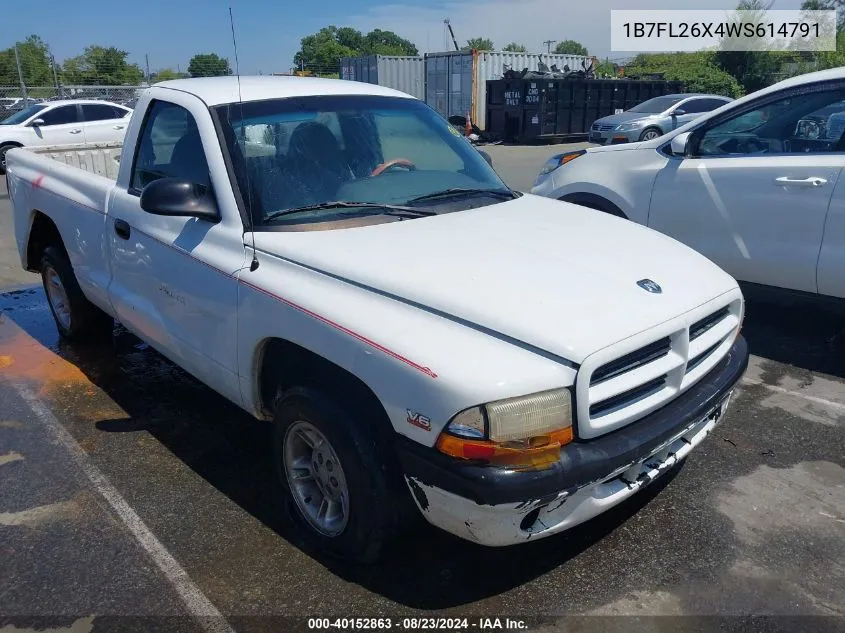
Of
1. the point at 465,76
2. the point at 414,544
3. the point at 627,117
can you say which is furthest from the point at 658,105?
the point at 414,544

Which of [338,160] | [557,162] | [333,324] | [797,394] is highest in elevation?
[338,160]

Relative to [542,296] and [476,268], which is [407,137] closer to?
[476,268]

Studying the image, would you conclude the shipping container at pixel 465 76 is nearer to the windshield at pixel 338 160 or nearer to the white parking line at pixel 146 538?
the windshield at pixel 338 160

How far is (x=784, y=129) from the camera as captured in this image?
5.26m

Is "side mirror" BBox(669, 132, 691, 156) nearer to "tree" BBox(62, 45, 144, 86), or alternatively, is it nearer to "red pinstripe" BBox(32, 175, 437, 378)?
"red pinstripe" BBox(32, 175, 437, 378)

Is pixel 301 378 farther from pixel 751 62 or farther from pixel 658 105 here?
pixel 751 62

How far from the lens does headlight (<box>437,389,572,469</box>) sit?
2.28 meters

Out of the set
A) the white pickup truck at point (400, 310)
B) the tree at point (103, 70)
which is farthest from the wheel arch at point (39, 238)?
the tree at point (103, 70)

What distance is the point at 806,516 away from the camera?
10.8 feet

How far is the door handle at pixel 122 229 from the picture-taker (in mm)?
3957

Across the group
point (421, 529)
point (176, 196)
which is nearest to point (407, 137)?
point (176, 196)

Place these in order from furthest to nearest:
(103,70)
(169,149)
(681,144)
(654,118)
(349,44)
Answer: (349,44)
(103,70)
(654,118)
(681,144)
(169,149)

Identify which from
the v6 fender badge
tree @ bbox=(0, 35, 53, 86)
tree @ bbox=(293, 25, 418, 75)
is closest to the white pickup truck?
the v6 fender badge

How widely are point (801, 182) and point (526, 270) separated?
9.69 ft
